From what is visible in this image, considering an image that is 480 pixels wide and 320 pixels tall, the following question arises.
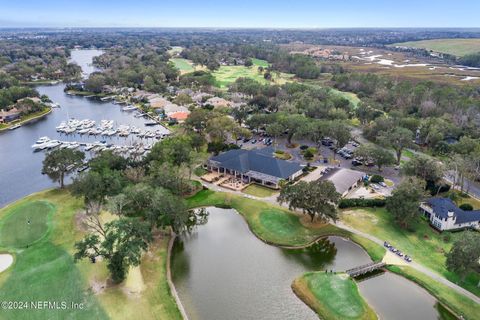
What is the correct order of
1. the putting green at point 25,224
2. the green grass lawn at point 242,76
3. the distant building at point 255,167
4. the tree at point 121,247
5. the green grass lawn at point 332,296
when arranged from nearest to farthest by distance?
the green grass lawn at point 332,296
the tree at point 121,247
the putting green at point 25,224
the distant building at point 255,167
the green grass lawn at point 242,76

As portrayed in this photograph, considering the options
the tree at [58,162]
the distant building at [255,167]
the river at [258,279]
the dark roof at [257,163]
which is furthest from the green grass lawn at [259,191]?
the tree at [58,162]

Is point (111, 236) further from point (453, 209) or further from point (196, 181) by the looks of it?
point (453, 209)

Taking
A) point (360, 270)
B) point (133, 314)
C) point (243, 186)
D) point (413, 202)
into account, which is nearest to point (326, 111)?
point (243, 186)

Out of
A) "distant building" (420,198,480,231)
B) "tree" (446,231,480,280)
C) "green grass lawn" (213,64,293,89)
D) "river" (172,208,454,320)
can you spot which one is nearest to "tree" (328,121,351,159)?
"distant building" (420,198,480,231)

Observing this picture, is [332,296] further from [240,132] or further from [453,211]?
[240,132]

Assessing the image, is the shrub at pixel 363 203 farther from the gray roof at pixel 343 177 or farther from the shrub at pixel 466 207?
the shrub at pixel 466 207

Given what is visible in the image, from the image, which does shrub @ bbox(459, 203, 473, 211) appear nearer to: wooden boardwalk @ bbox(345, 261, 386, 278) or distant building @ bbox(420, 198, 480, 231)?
distant building @ bbox(420, 198, 480, 231)

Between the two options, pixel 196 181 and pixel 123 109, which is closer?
pixel 196 181
